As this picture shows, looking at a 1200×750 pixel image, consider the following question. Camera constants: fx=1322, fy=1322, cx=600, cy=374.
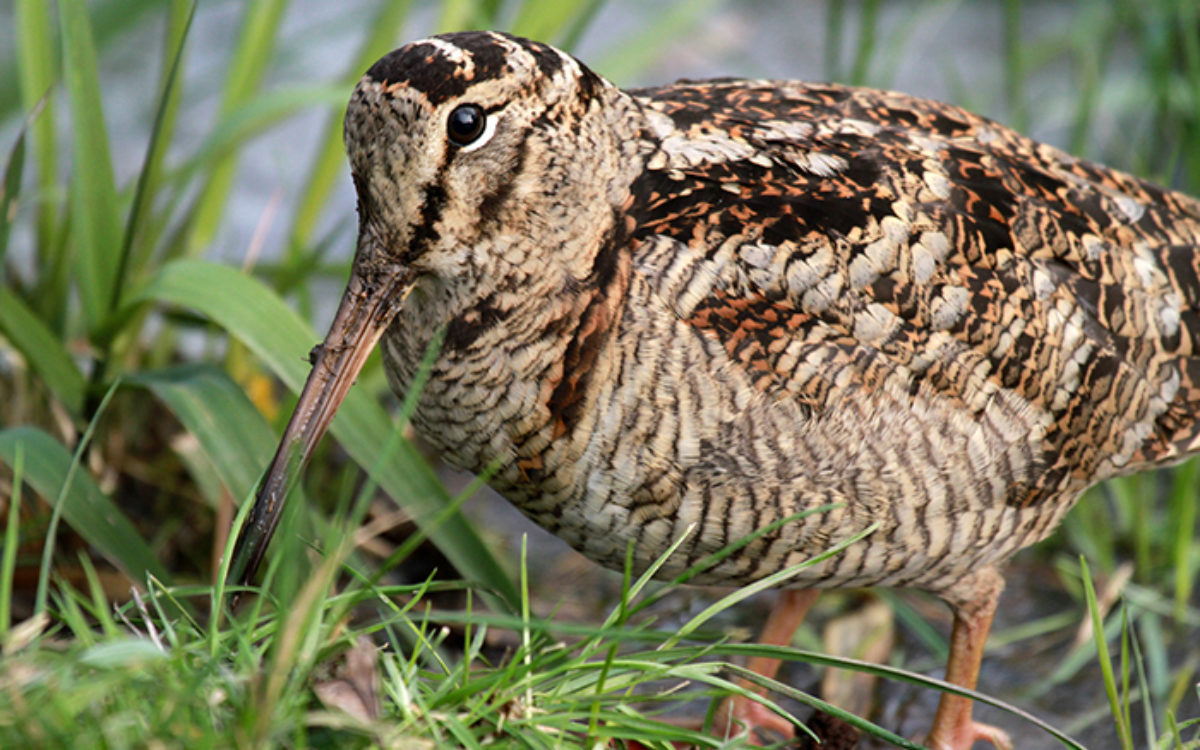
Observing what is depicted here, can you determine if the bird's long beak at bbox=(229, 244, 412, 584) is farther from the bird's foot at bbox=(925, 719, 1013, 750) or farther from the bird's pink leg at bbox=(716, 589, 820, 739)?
the bird's foot at bbox=(925, 719, 1013, 750)

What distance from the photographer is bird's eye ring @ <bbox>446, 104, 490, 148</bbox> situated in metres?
2.24

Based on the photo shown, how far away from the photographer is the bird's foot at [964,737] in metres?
3.02

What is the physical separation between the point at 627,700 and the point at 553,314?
2.38 ft

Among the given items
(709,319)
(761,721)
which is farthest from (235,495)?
(761,721)

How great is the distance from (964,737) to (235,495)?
5.63 ft

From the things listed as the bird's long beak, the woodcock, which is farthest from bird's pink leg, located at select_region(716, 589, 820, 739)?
the bird's long beak

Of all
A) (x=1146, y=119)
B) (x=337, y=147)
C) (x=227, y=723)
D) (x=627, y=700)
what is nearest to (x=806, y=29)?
(x=1146, y=119)

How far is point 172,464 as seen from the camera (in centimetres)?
362

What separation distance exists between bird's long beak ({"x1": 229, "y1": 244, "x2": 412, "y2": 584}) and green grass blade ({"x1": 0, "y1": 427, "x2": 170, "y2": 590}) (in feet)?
1.43

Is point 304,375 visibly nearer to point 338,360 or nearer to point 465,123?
point 338,360

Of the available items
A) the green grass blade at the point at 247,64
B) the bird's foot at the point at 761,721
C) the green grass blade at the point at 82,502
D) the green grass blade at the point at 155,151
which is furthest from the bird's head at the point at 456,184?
the green grass blade at the point at 247,64

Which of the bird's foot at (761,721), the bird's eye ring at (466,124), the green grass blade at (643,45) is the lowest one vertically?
the bird's foot at (761,721)

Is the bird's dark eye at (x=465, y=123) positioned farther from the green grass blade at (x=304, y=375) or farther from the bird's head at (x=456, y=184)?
the green grass blade at (x=304, y=375)

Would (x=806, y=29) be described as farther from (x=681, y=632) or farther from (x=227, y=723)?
(x=227, y=723)
